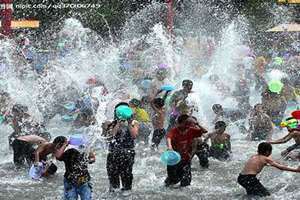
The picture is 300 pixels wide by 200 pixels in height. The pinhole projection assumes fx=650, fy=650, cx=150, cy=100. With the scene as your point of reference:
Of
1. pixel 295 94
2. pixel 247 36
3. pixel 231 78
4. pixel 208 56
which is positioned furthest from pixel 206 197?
pixel 247 36

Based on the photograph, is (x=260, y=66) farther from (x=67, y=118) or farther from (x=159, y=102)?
(x=159, y=102)

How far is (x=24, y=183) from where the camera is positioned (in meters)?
10.5

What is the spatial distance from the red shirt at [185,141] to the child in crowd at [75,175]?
6.19 feet

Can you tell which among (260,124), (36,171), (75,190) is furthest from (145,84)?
(75,190)

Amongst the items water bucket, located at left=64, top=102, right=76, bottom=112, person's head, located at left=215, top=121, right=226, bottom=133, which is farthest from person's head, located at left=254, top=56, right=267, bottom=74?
person's head, located at left=215, top=121, right=226, bottom=133

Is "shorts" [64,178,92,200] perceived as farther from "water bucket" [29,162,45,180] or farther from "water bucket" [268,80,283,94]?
"water bucket" [268,80,283,94]

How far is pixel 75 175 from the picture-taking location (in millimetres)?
8094

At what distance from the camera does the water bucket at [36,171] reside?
10125mm

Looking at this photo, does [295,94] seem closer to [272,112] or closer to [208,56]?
[272,112]

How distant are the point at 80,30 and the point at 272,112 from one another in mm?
16346

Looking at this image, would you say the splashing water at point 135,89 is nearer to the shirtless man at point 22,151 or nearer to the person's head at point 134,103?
the shirtless man at point 22,151

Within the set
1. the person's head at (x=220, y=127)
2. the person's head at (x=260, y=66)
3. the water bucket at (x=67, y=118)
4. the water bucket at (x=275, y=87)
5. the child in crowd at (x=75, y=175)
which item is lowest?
the child in crowd at (x=75, y=175)

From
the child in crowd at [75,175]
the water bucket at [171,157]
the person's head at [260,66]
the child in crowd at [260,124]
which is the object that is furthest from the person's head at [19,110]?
the person's head at [260,66]

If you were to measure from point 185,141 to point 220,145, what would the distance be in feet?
7.68
